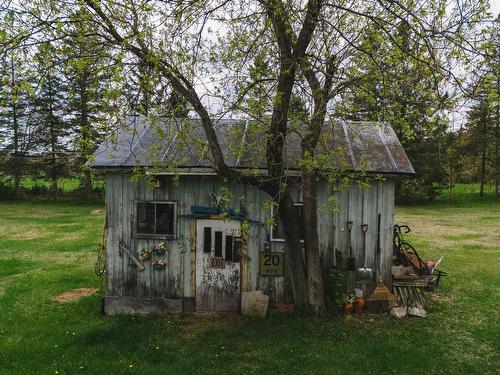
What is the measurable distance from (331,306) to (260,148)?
11.7 ft

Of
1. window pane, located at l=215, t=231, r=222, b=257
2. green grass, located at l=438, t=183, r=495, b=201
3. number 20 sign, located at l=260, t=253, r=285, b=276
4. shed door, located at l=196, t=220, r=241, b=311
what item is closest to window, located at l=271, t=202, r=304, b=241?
number 20 sign, located at l=260, t=253, r=285, b=276

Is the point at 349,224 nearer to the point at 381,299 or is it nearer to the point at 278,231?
the point at 278,231

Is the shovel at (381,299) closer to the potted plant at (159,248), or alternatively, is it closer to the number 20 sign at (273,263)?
the number 20 sign at (273,263)

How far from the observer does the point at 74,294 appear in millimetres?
11016

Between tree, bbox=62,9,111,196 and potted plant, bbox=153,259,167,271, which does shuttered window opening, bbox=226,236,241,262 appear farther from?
tree, bbox=62,9,111,196

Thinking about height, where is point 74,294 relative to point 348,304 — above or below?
below

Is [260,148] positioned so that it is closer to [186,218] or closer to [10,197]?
[186,218]

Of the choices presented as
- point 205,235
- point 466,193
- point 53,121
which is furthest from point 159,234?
point 466,193

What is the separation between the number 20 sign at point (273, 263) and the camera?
916cm

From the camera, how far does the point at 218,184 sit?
9.22 meters

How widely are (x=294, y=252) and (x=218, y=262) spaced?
68.3 inches

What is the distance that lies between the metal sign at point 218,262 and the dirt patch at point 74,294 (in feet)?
12.2

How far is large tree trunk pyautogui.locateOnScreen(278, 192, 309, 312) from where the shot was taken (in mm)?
8227

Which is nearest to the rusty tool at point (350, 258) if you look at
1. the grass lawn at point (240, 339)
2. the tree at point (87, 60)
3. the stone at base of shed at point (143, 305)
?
the grass lawn at point (240, 339)
